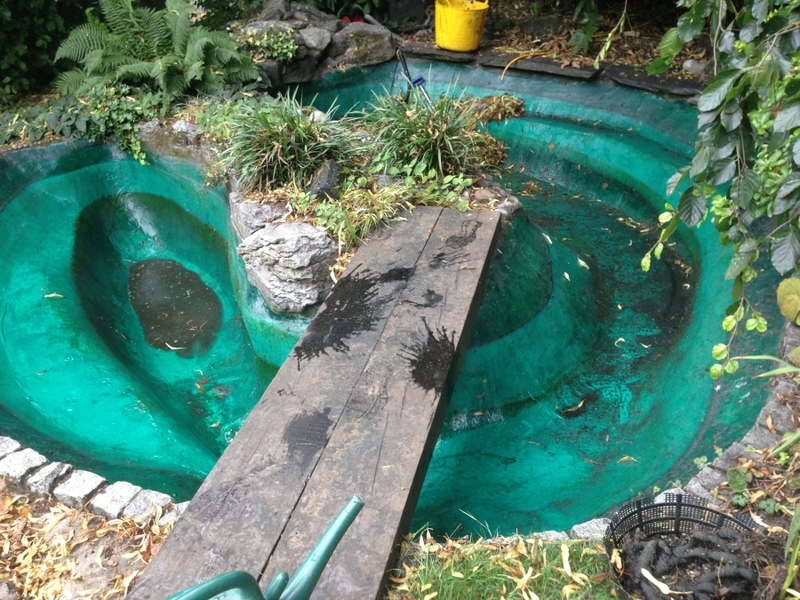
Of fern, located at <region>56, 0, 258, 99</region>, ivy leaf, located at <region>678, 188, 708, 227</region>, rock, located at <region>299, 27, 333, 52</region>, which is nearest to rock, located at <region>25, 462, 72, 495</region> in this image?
ivy leaf, located at <region>678, 188, 708, 227</region>

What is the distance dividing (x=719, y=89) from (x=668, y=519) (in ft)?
4.01

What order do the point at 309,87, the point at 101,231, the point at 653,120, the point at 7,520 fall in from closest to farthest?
the point at 7,520 < the point at 101,231 < the point at 653,120 < the point at 309,87

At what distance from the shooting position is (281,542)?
5.82 feet

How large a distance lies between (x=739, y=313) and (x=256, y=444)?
62.1 inches

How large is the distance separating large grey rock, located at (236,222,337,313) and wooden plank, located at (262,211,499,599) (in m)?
0.57

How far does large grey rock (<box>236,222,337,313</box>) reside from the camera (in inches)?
127

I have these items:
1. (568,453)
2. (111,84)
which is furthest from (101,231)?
(568,453)

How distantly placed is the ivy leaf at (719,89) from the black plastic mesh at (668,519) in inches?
44.2

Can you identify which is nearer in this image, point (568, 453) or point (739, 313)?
point (739, 313)

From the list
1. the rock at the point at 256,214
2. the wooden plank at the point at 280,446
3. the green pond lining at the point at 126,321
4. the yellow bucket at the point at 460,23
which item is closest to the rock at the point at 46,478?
the green pond lining at the point at 126,321

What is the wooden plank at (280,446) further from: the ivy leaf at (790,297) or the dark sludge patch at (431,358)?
the ivy leaf at (790,297)

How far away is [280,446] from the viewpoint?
2078 millimetres

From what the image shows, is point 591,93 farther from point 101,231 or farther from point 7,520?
point 7,520

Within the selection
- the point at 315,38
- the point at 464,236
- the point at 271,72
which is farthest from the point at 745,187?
the point at 315,38
